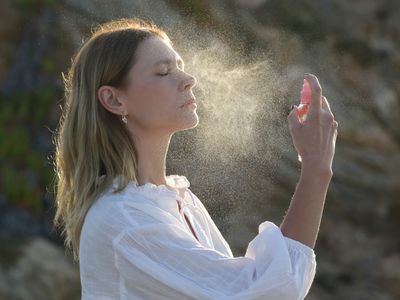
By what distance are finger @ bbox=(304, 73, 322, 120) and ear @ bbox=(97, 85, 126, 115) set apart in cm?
52

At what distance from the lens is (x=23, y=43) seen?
7.02 meters

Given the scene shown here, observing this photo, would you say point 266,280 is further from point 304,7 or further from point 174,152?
point 304,7

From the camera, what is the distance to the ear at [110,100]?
2.57m

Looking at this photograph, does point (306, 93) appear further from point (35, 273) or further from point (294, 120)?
point (35, 273)

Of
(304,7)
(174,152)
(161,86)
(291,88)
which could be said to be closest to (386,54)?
(304,7)

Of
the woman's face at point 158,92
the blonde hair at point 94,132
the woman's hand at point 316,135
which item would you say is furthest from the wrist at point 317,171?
the blonde hair at point 94,132

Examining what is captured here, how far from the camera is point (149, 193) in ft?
8.05

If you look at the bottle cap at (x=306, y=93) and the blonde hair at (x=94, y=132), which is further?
the blonde hair at (x=94, y=132)

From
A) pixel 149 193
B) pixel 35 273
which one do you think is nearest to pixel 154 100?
pixel 149 193

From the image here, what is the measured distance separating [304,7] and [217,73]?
159 inches

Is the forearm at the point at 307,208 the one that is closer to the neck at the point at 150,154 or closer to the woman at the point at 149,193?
the woman at the point at 149,193

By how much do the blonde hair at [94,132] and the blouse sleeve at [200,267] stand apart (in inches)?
Answer: 8.7

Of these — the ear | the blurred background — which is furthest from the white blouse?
the blurred background

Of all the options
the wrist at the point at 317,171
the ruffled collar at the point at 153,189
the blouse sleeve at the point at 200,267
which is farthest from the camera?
the ruffled collar at the point at 153,189
